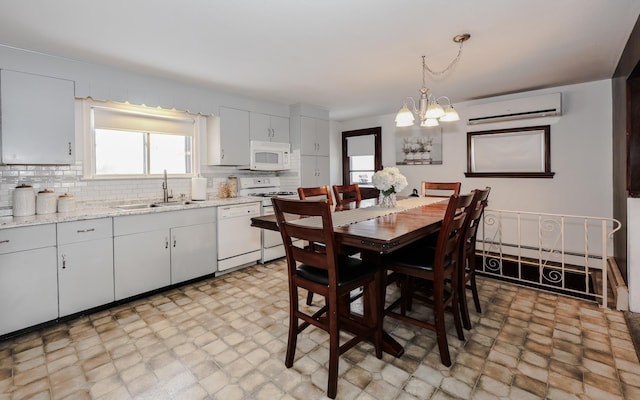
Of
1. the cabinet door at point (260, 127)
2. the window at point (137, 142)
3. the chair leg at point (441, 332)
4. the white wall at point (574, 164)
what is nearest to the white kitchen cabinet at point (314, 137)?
the cabinet door at point (260, 127)

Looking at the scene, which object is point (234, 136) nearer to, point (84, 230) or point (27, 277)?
point (84, 230)

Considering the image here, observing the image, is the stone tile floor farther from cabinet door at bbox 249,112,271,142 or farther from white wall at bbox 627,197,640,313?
cabinet door at bbox 249,112,271,142

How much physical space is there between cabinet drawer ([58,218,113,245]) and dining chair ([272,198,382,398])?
1796mm

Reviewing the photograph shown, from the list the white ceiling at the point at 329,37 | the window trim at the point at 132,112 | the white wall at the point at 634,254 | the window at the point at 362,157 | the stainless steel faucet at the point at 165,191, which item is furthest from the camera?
the window at the point at 362,157

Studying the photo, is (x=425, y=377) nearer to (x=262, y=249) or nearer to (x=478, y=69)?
(x=262, y=249)

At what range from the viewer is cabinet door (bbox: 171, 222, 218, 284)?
3254 mm

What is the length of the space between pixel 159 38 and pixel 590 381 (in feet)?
12.1

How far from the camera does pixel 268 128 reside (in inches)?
181

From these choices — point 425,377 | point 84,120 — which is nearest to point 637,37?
point 425,377

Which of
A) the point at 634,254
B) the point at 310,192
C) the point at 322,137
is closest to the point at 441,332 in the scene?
the point at 310,192

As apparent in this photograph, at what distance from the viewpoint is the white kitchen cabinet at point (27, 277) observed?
7.48 feet

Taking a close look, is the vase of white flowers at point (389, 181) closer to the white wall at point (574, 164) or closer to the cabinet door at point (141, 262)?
the cabinet door at point (141, 262)

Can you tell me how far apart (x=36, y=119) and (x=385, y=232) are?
3.06 meters

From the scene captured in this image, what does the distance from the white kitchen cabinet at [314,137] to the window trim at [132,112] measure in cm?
148
